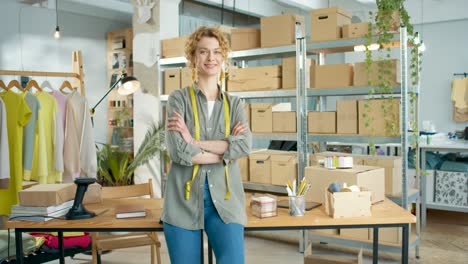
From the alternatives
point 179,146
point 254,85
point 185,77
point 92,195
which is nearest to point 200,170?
point 179,146

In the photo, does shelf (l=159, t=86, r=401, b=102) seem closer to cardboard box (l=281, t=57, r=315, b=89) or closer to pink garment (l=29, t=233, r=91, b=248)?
cardboard box (l=281, t=57, r=315, b=89)

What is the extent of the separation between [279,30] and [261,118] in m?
0.89

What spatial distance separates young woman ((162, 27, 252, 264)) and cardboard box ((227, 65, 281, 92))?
8.08 feet

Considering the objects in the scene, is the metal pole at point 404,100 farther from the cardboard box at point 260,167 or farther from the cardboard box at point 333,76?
the cardboard box at point 260,167

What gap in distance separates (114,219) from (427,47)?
9538 mm

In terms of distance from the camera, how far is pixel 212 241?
2180 mm

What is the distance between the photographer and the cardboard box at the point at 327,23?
14.4 ft

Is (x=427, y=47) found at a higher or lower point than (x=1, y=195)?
higher

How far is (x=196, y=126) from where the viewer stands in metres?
2.28

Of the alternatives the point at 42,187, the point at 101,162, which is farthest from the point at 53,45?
the point at 42,187

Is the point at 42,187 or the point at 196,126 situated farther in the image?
the point at 42,187

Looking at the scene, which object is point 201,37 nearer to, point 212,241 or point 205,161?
point 205,161

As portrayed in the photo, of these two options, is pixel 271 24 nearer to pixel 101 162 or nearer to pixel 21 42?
pixel 101 162

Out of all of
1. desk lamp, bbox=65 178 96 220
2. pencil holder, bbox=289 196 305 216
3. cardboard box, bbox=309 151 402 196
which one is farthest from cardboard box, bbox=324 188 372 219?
cardboard box, bbox=309 151 402 196
